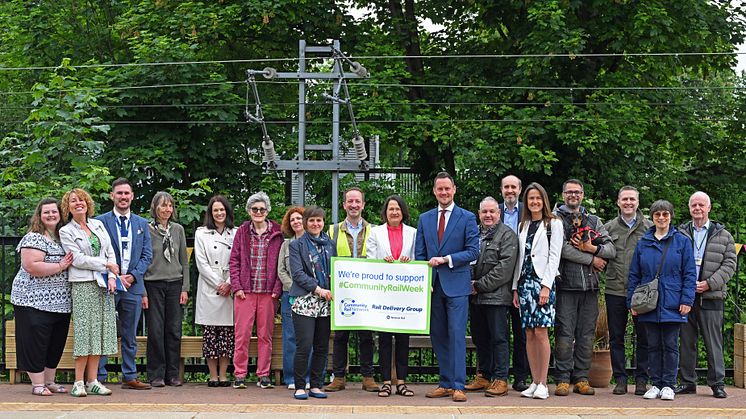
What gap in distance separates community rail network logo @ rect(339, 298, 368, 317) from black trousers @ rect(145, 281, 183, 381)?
5.86ft

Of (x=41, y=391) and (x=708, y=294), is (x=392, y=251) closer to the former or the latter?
(x=708, y=294)

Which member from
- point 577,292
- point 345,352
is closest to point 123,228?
point 345,352

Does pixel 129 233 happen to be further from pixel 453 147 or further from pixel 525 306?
pixel 453 147

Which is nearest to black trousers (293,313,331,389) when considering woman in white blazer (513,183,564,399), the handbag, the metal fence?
the metal fence

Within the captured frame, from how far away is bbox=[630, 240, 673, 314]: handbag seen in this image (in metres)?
9.34

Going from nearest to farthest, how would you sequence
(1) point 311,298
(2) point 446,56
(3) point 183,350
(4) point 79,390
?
(4) point 79,390 < (1) point 311,298 < (3) point 183,350 < (2) point 446,56

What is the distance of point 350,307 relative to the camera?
943 cm

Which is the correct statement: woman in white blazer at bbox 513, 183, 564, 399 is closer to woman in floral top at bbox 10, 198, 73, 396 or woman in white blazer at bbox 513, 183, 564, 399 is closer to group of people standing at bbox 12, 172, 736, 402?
group of people standing at bbox 12, 172, 736, 402

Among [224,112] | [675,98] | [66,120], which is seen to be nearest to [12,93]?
[224,112]

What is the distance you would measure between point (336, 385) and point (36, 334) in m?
2.85

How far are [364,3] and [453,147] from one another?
435cm

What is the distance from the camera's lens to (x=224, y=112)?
66.2 feet

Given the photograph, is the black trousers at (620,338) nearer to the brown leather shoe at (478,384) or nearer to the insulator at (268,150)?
the brown leather shoe at (478,384)

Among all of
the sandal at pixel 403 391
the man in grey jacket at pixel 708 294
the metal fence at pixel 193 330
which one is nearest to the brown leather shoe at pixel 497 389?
the sandal at pixel 403 391
